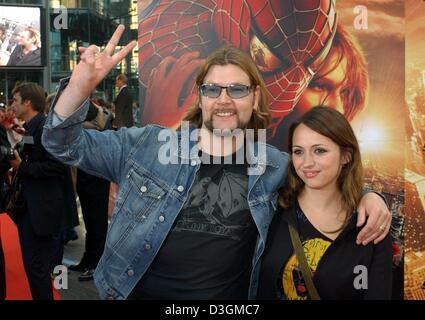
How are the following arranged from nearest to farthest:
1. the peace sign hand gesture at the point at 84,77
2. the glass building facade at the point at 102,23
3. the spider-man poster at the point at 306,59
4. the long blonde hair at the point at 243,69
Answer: the peace sign hand gesture at the point at 84,77 → the long blonde hair at the point at 243,69 → the spider-man poster at the point at 306,59 → the glass building facade at the point at 102,23

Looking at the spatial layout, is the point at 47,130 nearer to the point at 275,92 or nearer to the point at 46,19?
the point at 275,92

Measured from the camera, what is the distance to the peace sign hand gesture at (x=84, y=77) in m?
1.73

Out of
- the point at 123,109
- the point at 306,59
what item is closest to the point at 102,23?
the point at 123,109

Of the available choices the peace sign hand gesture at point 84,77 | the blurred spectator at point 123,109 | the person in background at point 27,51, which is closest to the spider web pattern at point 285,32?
the peace sign hand gesture at point 84,77

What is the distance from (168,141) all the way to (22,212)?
7.18 ft

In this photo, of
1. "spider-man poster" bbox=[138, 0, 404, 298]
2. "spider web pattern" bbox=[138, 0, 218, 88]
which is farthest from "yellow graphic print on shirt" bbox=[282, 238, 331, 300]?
"spider web pattern" bbox=[138, 0, 218, 88]

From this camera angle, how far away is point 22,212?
12.3 ft

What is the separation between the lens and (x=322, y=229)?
193cm

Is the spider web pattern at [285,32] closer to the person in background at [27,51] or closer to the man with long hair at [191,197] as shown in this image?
the man with long hair at [191,197]

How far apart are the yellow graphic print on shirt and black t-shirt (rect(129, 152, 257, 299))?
6.4 inches

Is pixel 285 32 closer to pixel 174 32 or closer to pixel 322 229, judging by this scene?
pixel 174 32

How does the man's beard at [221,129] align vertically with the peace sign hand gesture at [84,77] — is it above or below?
below

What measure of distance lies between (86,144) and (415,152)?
84.4 inches
